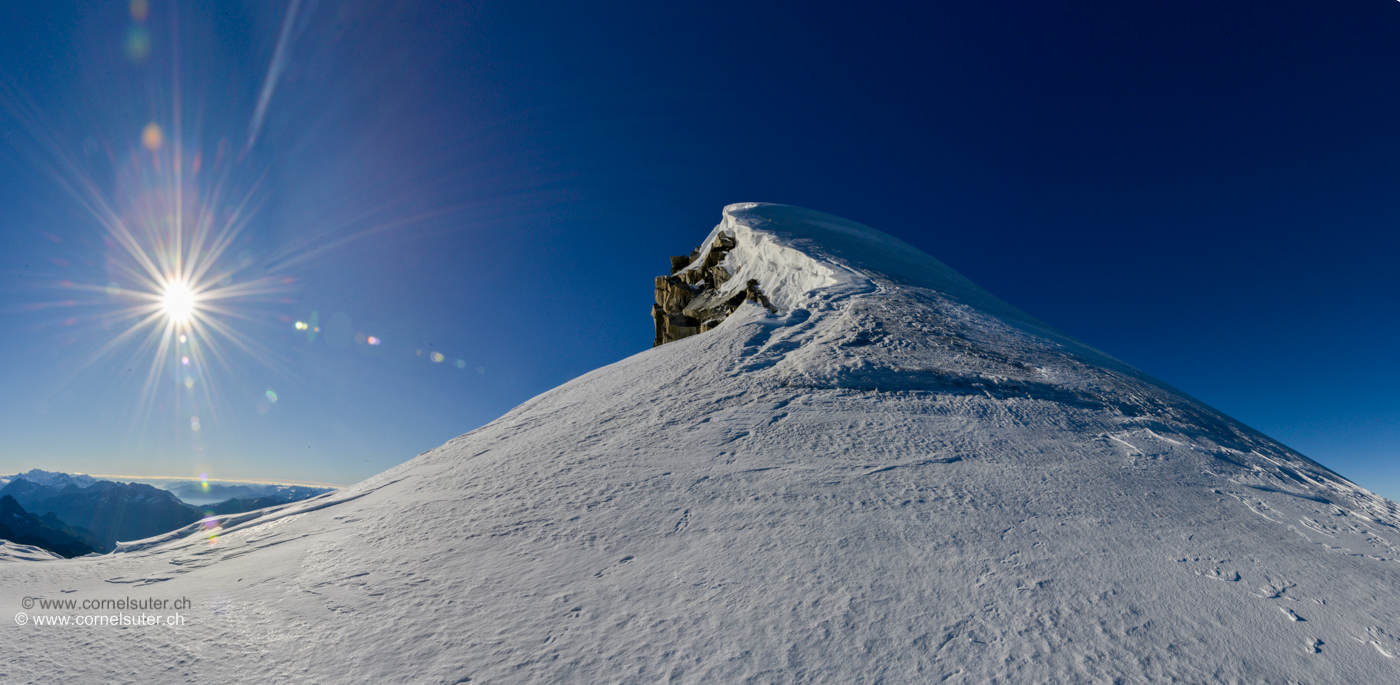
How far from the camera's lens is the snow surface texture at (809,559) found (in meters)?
1.88

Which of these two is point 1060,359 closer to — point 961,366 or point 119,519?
point 961,366

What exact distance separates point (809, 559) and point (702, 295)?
10689 millimetres

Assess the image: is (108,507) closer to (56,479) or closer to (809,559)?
(56,479)

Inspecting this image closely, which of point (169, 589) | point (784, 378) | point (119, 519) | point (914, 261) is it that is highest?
point (914, 261)

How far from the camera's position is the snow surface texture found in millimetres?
1879

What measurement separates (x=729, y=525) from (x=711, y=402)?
68.3 inches

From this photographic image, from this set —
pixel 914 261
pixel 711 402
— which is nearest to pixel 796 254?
pixel 914 261

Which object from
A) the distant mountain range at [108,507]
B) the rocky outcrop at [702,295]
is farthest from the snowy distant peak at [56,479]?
the rocky outcrop at [702,295]

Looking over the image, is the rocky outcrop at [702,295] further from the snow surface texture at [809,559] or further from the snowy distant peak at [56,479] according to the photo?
the snowy distant peak at [56,479]

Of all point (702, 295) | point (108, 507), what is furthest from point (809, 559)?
point (108, 507)

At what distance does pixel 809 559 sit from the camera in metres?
2.35

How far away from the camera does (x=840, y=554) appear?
2377mm

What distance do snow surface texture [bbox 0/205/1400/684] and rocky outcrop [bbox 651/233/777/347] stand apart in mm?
5771

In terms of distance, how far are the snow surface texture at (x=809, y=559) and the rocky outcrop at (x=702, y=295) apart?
227 inches
